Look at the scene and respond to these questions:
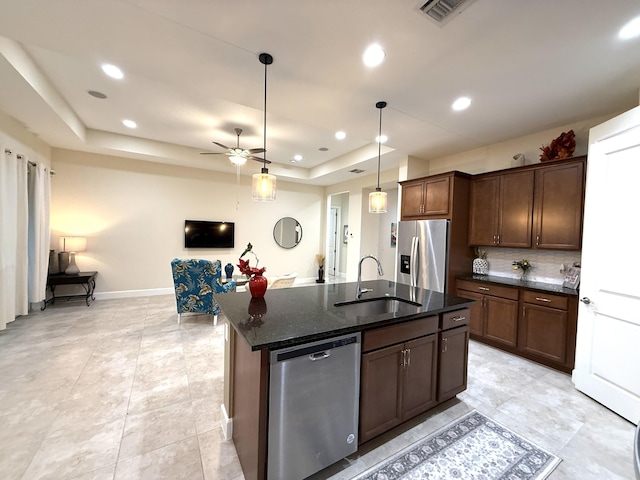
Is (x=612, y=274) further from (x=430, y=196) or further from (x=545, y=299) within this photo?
(x=430, y=196)

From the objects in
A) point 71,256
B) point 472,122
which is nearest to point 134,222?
point 71,256

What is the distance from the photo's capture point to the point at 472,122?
10.8 feet

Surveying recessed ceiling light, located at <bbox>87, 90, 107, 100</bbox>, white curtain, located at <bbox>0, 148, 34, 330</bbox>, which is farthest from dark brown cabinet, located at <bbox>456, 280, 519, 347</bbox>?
white curtain, located at <bbox>0, 148, 34, 330</bbox>

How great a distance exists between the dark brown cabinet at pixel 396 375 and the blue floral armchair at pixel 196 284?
287cm

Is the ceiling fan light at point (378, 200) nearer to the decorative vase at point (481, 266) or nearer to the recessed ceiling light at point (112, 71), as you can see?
the decorative vase at point (481, 266)

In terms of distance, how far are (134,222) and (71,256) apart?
3.89 ft

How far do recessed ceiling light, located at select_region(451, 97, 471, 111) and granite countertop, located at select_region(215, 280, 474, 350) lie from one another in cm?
210

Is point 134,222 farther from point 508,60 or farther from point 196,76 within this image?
point 508,60

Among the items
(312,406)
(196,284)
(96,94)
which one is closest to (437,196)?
(312,406)

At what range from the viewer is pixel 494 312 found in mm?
3385

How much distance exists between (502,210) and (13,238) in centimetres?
683

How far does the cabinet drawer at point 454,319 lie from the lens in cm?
205

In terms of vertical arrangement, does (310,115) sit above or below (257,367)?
above

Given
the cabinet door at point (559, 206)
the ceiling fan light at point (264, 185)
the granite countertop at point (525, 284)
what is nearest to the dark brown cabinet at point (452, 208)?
the granite countertop at point (525, 284)
